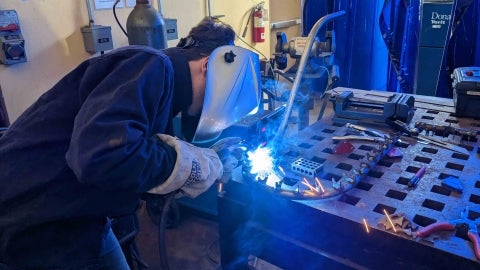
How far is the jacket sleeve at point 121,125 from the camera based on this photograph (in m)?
0.72

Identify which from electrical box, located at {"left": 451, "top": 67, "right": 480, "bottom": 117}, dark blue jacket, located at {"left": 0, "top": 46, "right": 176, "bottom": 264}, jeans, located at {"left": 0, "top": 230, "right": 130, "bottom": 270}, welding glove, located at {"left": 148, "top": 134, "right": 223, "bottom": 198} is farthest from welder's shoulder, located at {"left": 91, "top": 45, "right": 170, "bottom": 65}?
electrical box, located at {"left": 451, "top": 67, "right": 480, "bottom": 117}

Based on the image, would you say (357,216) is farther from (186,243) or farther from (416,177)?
(186,243)

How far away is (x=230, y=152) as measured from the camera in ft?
3.33

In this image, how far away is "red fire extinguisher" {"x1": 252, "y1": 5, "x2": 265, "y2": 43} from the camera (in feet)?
11.7

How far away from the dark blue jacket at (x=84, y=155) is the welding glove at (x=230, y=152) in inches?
6.3

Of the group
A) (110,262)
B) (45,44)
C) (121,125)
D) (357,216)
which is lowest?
(110,262)

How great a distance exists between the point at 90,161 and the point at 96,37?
162 centimetres

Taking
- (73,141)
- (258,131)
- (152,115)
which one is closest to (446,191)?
(258,131)

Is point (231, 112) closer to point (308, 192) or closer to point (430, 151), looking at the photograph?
point (308, 192)

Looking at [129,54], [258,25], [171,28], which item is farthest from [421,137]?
[258,25]

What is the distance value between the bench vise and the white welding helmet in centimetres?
42

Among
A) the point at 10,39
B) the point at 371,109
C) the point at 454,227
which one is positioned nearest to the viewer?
the point at 454,227

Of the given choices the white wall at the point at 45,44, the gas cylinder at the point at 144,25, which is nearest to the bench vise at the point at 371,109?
the gas cylinder at the point at 144,25

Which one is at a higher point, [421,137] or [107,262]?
[421,137]
